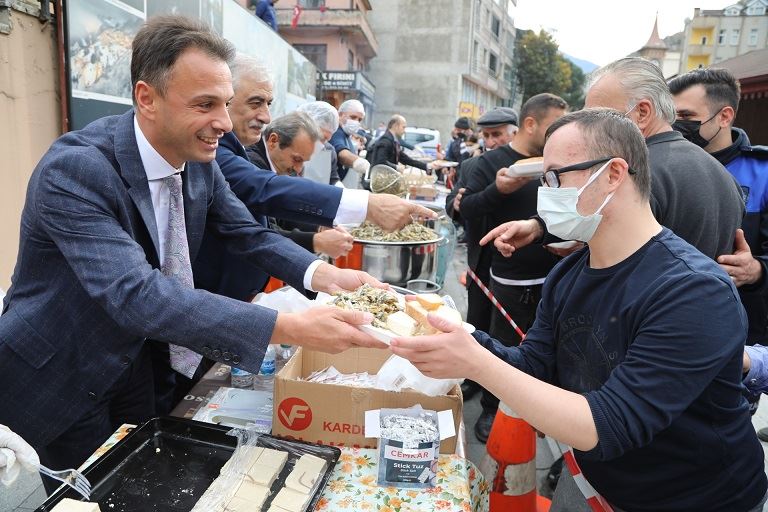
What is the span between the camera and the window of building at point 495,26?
46.8 metres

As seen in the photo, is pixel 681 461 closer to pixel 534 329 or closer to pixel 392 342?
pixel 534 329

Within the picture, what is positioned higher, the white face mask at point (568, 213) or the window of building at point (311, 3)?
the window of building at point (311, 3)

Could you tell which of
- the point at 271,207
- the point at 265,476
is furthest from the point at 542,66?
the point at 265,476

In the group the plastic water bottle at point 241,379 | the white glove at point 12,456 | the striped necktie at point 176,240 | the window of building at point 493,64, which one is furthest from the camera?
the window of building at point 493,64

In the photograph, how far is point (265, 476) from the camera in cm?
145

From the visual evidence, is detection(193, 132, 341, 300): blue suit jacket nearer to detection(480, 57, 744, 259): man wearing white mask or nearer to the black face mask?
detection(480, 57, 744, 259): man wearing white mask

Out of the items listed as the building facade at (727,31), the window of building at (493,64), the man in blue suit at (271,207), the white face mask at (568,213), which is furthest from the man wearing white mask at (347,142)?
the building facade at (727,31)

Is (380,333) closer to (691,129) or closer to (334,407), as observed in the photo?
(334,407)

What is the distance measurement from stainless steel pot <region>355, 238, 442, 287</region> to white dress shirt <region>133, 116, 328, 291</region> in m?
2.18

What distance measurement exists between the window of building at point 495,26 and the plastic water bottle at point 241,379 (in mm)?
49690

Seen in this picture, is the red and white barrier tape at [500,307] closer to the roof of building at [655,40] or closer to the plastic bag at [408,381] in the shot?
the plastic bag at [408,381]

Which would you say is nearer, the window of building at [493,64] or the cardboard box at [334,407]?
the cardboard box at [334,407]

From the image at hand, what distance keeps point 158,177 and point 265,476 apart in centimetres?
101

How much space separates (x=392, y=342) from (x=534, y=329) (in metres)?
0.66
